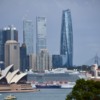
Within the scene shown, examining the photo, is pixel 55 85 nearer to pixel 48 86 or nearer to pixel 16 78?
pixel 48 86

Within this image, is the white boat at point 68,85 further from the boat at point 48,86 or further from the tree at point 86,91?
the tree at point 86,91

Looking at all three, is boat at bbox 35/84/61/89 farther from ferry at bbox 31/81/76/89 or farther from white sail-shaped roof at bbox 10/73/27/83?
white sail-shaped roof at bbox 10/73/27/83

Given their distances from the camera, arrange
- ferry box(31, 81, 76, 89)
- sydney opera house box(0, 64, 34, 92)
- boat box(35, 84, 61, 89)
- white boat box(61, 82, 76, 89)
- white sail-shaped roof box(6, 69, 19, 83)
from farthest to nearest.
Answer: boat box(35, 84, 61, 89)
ferry box(31, 81, 76, 89)
white boat box(61, 82, 76, 89)
sydney opera house box(0, 64, 34, 92)
white sail-shaped roof box(6, 69, 19, 83)

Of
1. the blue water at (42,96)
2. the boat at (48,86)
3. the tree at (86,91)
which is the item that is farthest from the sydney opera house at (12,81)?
the tree at (86,91)

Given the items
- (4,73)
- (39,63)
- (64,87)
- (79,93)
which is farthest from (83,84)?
(39,63)

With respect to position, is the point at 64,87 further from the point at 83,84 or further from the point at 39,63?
the point at 83,84

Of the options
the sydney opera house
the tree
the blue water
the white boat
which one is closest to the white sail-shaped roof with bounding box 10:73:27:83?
the sydney opera house

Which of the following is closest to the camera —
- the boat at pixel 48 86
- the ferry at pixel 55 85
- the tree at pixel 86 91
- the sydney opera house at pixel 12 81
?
the tree at pixel 86 91

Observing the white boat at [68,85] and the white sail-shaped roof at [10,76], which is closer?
the white sail-shaped roof at [10,76]
